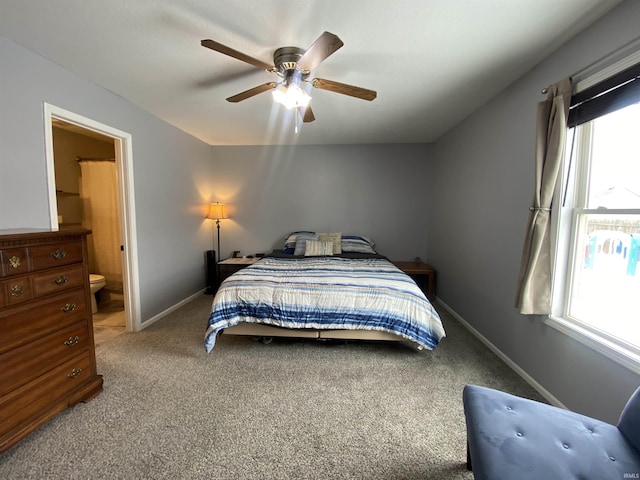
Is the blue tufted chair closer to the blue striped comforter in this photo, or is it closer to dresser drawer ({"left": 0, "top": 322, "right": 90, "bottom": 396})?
the blue striped comforter

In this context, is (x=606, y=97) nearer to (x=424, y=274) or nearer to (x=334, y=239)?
(x=424, y=274)

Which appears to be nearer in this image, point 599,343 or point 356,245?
point 599,343

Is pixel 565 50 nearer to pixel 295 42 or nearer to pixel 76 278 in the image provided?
pixel 295 42

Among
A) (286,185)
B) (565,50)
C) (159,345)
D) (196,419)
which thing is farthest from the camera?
(286,185)

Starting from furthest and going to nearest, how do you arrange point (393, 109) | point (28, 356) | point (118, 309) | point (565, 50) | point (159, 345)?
point (118, 309) → point (393, 109) → point (159, 345) → point (565, 50) → point (28, 356)

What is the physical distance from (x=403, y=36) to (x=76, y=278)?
8.50ft

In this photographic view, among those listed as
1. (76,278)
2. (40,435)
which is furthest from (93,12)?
(40,435)

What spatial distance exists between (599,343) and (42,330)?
3119 mm

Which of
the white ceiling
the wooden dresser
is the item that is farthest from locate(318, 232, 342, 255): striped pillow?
the wooden dresser

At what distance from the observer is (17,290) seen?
1.38 metres

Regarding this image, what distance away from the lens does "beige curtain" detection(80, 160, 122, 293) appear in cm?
344

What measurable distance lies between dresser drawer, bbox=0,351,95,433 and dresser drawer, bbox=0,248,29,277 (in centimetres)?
62

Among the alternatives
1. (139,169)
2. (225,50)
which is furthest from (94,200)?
(225,50)

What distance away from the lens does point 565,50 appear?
1.70 meters
